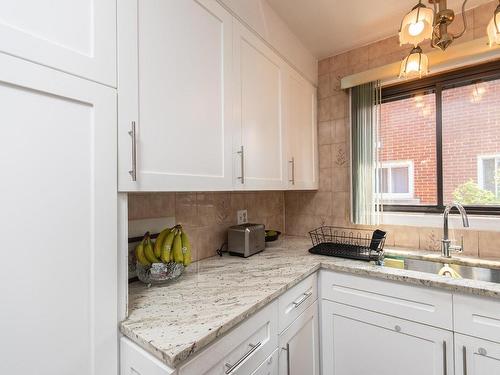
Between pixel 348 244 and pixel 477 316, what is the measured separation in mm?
815

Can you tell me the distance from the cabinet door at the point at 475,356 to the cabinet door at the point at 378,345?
3cm

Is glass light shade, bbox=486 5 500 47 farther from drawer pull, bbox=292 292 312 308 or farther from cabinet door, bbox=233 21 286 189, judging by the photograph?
drawer pull, bbox=292 292 312 308

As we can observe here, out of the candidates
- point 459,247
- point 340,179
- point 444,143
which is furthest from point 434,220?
point 340,179

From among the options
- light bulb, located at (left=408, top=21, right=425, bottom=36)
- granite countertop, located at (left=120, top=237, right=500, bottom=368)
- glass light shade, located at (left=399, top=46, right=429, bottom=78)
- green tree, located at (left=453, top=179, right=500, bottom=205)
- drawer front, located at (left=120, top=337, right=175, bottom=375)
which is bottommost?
drawer front, located at (left=120, top=337, right=175, bottom=375)

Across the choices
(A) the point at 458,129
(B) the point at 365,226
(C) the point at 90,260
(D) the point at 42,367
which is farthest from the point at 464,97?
(D) the point at 42,367

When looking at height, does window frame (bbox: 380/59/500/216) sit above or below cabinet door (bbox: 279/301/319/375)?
above

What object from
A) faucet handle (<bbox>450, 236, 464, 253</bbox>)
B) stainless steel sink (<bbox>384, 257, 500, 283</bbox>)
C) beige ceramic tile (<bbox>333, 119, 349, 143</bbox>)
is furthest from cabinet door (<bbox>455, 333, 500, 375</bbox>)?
beige ceramic tile (<bbox>333, 119, 349, 143</bbox>)

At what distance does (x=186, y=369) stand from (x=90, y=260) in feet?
1.29

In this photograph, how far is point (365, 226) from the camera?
192 centimetres

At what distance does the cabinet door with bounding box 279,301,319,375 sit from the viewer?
1151 mm

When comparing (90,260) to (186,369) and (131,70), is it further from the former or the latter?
(131,70)

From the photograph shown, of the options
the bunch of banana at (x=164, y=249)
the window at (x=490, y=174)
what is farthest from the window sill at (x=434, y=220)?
the bunch of banana at (x=164, y=249)

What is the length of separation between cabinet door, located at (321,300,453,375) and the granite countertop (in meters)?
0.23

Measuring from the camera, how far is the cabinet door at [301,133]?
1.76 m
